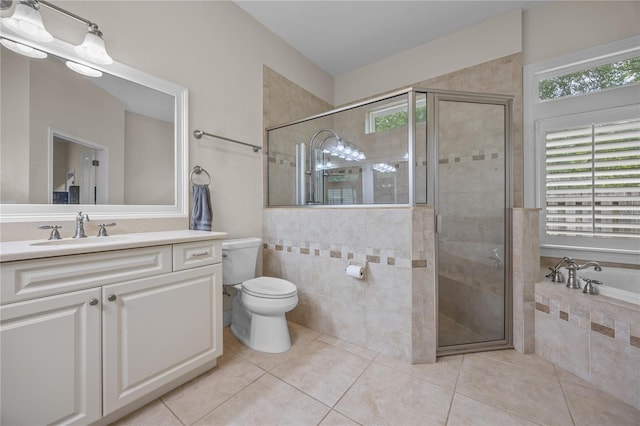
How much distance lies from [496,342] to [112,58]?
3.11 meters

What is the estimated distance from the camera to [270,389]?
1.40 meters

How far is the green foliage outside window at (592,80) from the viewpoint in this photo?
1888 mm

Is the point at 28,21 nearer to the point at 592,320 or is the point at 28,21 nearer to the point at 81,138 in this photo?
the point at 81,138

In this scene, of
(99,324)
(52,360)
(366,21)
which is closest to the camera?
(52,360)

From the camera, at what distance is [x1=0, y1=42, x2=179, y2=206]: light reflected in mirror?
48.9 inches

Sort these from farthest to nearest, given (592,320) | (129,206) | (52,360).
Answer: (129,206) → (592,320) → (52,360)

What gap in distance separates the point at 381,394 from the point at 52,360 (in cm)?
146

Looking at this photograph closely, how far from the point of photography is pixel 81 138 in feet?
4.73

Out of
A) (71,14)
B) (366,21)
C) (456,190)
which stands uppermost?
(366,21)

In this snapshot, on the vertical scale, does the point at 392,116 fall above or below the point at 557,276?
above

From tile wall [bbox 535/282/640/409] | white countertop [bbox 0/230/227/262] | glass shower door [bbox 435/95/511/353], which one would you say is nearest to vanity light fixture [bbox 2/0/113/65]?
Answer: white countertop [bbox 0/230/227/262]

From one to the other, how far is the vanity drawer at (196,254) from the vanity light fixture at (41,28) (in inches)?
44.3

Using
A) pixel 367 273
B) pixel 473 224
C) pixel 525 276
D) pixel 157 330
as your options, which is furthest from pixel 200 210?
pixel 525 276

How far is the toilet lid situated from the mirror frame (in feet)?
2.30
